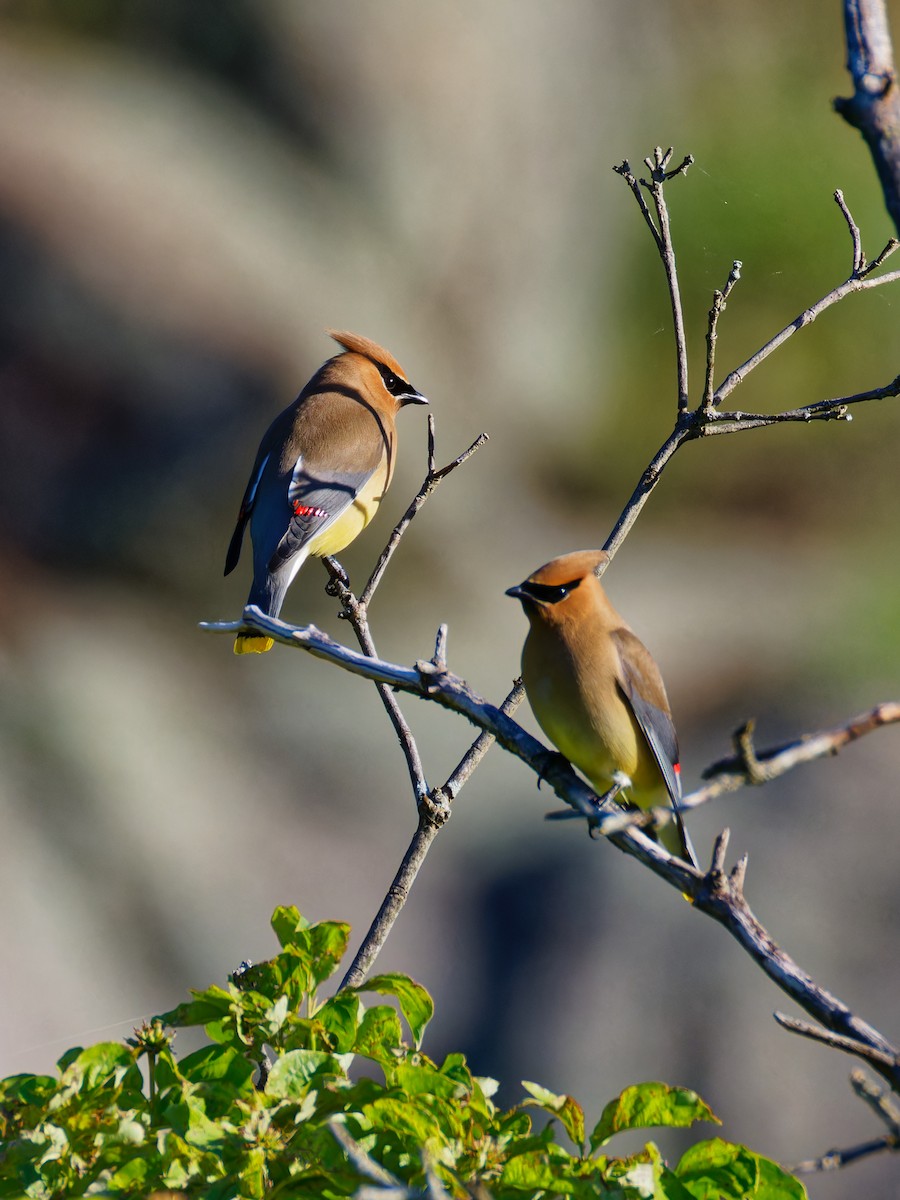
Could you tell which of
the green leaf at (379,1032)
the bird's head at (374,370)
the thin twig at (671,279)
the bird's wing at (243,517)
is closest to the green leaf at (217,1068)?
the green leaf at (379,1032)

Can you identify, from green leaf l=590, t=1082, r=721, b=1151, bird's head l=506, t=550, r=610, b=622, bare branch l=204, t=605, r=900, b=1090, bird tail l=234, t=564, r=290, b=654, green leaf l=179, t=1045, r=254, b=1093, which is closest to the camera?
bare branch l=204, t=605, r=900, b=1090

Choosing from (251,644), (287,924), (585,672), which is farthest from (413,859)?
(251,644)

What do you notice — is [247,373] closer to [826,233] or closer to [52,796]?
[52,796]

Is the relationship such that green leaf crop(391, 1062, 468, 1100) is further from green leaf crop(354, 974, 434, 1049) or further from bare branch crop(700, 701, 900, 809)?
bare branch crop(700, 701, 900, 809)

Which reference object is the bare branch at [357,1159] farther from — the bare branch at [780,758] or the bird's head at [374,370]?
the bird's head at [374,370]

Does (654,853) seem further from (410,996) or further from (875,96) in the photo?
(875,96)

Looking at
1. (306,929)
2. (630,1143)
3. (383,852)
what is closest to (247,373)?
(383,852)

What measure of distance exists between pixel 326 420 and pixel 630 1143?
74.8 inches

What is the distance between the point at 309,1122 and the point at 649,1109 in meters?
0.27

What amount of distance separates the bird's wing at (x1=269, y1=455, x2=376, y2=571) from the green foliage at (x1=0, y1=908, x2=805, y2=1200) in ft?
4.39

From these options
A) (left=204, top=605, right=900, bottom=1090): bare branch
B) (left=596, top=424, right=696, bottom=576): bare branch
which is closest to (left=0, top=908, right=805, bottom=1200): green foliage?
(left=204, top=605, right=900, bottom=1090): bare branch

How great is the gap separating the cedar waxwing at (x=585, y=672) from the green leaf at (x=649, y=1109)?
0.51 m

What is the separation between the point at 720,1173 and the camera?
3.33ft

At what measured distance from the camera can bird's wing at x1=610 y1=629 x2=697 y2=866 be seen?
1.63m
